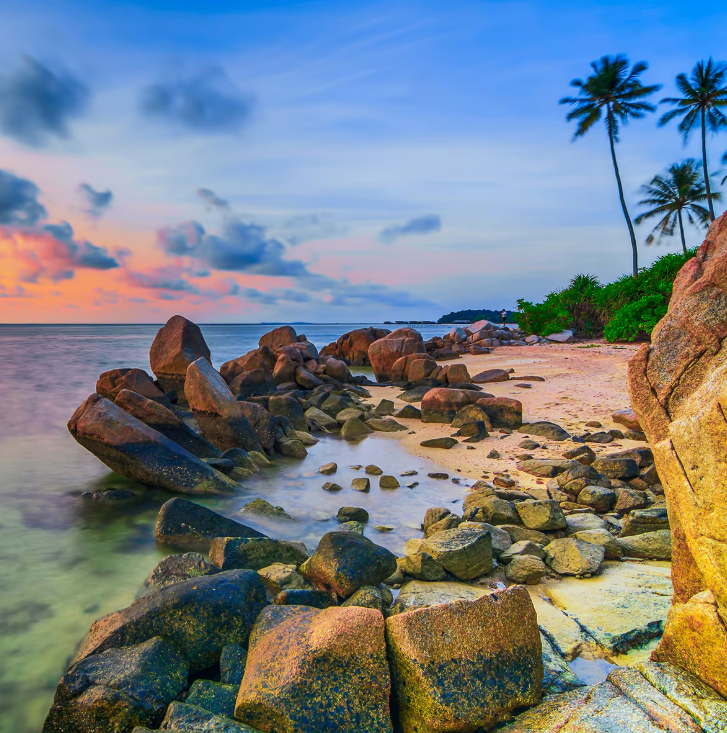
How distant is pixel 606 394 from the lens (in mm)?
12500

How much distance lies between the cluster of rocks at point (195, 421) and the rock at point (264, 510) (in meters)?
0.94

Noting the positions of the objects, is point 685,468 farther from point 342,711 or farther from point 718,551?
point 342,711

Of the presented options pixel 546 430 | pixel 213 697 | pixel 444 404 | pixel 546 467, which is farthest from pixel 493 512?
pixel 444 404

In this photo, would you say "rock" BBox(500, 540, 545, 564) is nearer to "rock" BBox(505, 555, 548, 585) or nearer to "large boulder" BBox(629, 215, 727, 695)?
"rock" BBox(505, 555, 548, 585)

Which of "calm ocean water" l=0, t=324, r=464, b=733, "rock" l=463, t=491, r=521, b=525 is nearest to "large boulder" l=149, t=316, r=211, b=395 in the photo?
"calm ocean water" l=0, t=324, r=464, b=733

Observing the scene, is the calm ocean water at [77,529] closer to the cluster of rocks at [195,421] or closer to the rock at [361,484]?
the rock at [361,484]

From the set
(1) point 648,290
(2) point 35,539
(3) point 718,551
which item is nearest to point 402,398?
(2) point 35,539

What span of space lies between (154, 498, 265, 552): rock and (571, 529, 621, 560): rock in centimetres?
323

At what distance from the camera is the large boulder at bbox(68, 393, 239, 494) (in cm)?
718

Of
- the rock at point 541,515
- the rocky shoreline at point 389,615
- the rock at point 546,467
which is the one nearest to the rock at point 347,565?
the rocky shoreline at point 389,615

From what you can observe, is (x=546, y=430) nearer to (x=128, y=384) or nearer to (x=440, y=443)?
(x=440, y=443)

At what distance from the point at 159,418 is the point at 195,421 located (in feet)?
Answer: 7.86

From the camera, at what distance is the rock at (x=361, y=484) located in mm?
7125

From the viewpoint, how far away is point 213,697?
2775mm
